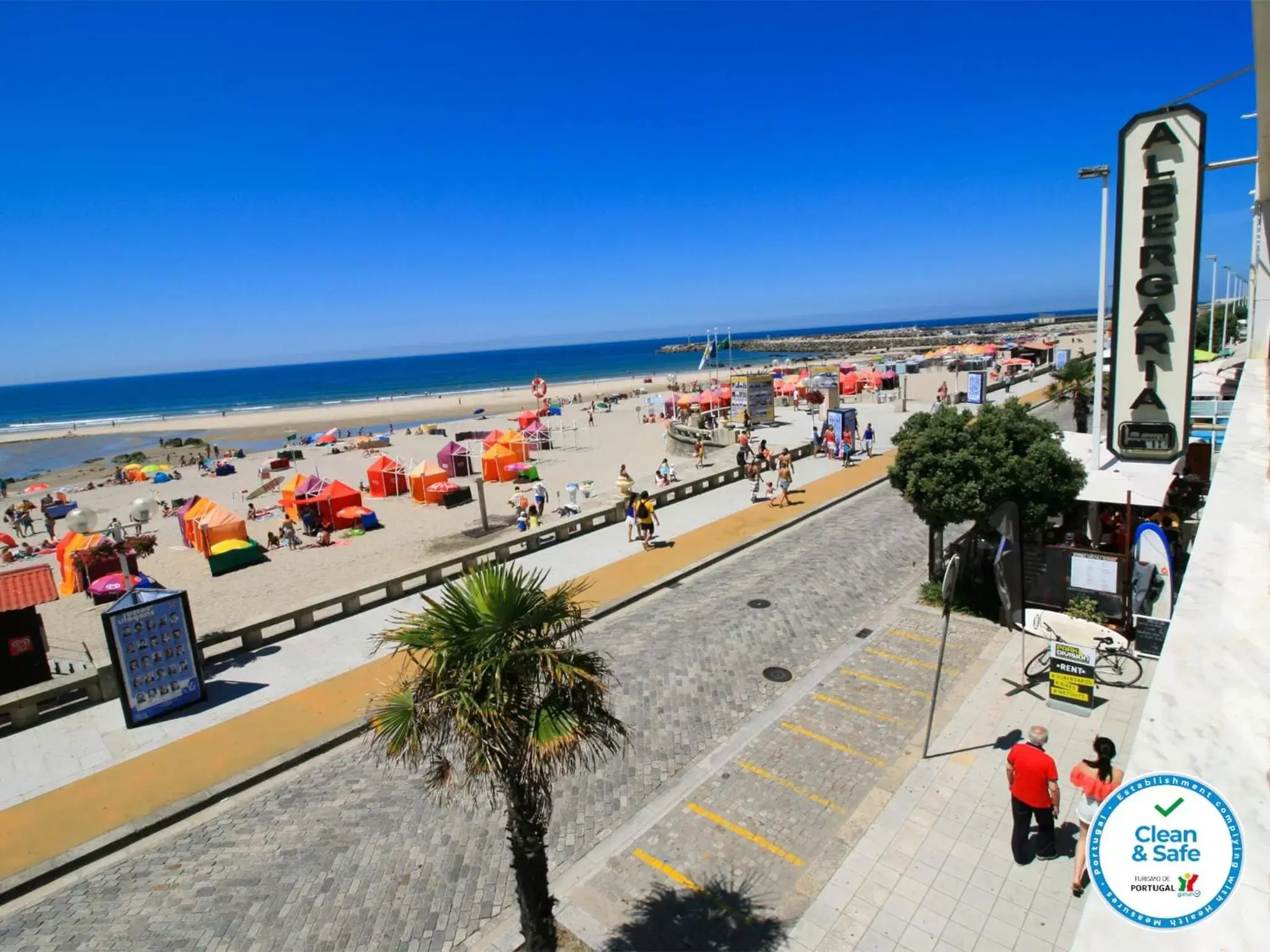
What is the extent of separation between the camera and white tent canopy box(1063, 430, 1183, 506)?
12.3m

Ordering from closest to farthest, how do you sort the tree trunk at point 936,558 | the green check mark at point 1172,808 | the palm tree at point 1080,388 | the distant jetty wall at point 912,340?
the green check mark at point 1172,808
the tree trunk at point 936,558
the palm tree at point 1080,388
the distant jetty wall at point 912,340

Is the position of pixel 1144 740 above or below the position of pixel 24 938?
above

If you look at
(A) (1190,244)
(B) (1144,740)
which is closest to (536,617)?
(B) (1144,740)

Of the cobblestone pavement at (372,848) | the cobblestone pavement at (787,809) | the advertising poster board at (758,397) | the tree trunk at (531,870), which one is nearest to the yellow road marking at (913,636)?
the cobblestone pavement at (787,809)

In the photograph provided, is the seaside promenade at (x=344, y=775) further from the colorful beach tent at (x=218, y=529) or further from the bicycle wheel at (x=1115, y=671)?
the colorful beach tent at (x=218, y=529)

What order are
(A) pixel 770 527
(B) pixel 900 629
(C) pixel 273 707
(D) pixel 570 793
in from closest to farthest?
(D) pixel 570 793, (C) pixel 273 707, (B) pixel 900 629, (A) pixel 770 527

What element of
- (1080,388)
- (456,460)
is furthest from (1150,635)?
(456,460)

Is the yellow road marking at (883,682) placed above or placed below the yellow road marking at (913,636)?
above

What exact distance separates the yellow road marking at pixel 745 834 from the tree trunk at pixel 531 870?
2.34 meters

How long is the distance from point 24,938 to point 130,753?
3.29 metres

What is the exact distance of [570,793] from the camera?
332 inches

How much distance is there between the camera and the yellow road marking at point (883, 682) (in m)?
10.3

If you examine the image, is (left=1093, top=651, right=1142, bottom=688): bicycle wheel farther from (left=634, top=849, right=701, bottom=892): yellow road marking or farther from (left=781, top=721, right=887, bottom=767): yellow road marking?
(left=634, top=849, right=701, bottom=892): yellow road marking

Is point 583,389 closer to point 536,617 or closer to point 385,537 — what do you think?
point 385,537
